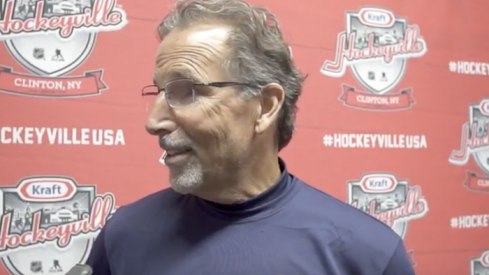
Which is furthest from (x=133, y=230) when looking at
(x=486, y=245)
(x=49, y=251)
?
(x=486, y=245)

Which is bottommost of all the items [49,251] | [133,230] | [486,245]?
[486,245]

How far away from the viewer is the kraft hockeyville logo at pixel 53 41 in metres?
1.18

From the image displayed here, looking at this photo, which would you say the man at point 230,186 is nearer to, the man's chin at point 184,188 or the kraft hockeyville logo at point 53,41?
the man's chin at point 184,188

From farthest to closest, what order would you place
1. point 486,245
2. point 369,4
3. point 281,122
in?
1. point 486,245
2. point 369,4
3. point 281,122

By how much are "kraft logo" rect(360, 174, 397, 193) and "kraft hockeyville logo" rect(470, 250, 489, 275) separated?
37cm

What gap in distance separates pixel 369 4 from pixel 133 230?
97 centimetres

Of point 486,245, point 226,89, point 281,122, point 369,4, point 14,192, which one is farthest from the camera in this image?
point 486,245

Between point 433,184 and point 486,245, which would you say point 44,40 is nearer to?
point 433,184

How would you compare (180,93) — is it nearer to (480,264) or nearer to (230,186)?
(230,186)

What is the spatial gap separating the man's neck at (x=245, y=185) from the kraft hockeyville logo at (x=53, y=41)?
0.51 meters

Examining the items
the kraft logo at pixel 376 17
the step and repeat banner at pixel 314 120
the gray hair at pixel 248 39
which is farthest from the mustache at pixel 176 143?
the kraft logo at pixel 376 17

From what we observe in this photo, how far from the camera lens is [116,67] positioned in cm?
126

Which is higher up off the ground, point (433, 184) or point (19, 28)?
point (19, 28)

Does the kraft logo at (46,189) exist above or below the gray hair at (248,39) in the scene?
below
